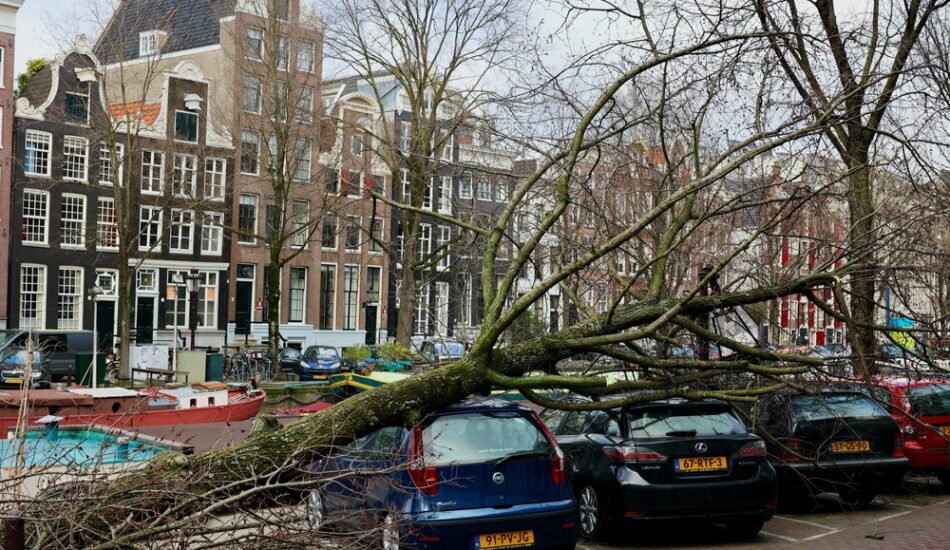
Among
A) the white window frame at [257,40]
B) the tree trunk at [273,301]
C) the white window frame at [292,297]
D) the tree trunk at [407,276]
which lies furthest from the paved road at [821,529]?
the white window frame at [292,297]

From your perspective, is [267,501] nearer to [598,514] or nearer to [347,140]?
[598,514]

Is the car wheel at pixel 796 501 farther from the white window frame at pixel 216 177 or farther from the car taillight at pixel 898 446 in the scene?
the white window frame at pixel 216 177

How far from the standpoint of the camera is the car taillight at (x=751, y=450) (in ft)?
35.0

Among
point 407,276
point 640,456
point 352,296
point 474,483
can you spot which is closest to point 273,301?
point 407,276

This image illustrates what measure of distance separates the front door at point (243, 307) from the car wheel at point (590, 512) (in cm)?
4029

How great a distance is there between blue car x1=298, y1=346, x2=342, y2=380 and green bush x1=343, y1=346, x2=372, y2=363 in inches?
32.3

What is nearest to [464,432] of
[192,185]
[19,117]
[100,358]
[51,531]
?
[51,531]

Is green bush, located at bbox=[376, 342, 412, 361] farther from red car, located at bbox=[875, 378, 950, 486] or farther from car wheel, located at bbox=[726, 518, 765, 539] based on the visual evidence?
car wheel, located at bbox=[726, 518, 765, 539]

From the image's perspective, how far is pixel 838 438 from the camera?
486 inches

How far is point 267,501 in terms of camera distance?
7.04 meters

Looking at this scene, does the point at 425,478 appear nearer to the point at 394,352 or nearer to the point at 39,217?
the point at 394,352

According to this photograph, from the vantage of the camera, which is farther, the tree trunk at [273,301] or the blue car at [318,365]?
the blue car at [318,365]

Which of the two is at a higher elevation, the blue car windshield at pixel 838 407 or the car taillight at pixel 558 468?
the blue car windshield at pixel 838 407

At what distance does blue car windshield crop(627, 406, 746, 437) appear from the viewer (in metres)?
10.6
